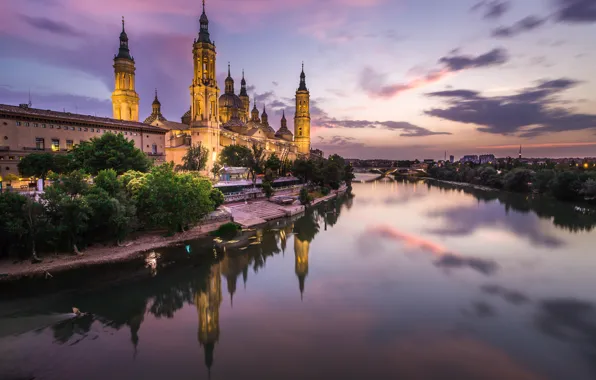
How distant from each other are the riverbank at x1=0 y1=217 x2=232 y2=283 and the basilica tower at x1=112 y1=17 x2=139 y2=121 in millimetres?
38879

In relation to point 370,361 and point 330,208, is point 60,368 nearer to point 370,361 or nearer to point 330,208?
point 370,361

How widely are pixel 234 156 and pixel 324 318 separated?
134 feet

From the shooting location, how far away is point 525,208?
48000 mm

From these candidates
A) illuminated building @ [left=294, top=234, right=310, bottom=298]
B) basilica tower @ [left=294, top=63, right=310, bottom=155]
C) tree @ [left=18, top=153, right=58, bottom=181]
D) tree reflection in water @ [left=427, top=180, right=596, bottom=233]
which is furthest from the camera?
basilica tower @ [left=294, top=63, right=310, bottom=155]

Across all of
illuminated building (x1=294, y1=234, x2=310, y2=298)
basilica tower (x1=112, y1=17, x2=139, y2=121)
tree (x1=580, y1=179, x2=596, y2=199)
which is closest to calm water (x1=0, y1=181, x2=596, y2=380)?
illuminated building (x1=294, y1=234, x2=310, y2=298)

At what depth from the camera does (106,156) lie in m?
29.9

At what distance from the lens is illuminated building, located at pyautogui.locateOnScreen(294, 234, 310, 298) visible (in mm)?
20047

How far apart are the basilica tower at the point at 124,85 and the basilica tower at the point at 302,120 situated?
2174 inches

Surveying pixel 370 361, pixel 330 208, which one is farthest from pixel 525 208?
pixel 370 361

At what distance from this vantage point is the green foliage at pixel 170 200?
24505 millimetres

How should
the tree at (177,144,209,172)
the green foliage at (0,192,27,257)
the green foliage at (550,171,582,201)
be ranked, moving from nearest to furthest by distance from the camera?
the green foliage at (0,192,27,257), the tree at (177,144,209,172), the green foliage at (550,171,582,201)

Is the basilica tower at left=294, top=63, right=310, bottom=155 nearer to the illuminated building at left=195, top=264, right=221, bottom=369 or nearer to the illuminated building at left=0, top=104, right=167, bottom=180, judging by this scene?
the illuminated building at left=0, top=104, right=167, bottom=180

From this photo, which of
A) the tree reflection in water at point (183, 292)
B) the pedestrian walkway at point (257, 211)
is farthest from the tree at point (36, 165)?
the pedestrian walkway at point (257, 211)

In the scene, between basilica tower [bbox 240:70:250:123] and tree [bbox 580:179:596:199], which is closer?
tree [bbox 580:179:596:199]
